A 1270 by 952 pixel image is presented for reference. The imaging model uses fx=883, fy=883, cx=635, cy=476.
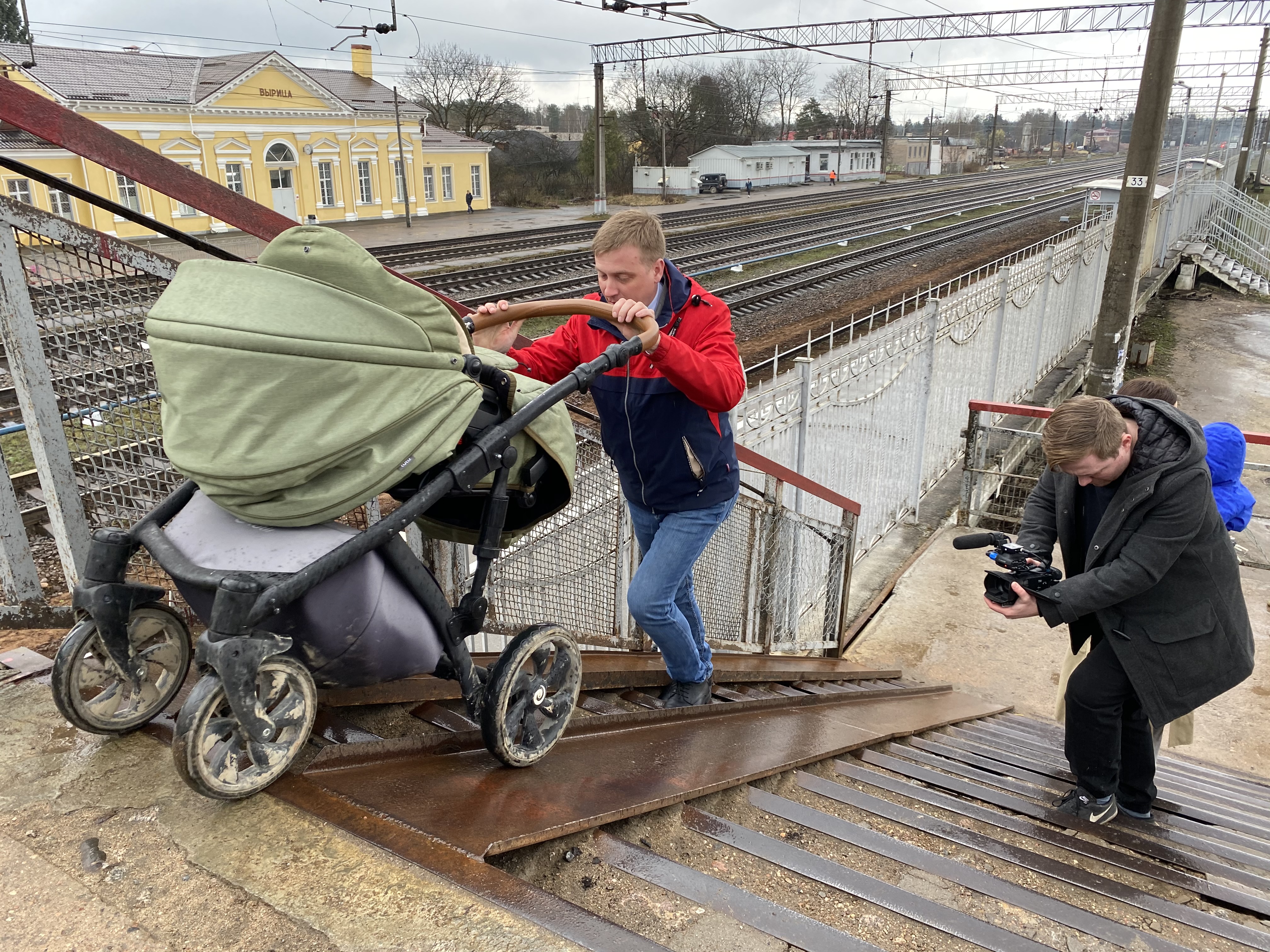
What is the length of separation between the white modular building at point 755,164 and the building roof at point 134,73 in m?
24.2

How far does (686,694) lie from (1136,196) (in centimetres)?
957

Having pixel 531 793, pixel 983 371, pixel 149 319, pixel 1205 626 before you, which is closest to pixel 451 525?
pixel 531 793

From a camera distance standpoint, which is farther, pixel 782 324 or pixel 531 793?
pixel 782 324

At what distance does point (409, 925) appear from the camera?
1.56 metres

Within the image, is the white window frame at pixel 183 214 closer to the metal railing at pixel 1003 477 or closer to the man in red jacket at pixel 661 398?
the metal railing at pixel 1003 477

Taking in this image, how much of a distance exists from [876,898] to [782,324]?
15085 millimetres

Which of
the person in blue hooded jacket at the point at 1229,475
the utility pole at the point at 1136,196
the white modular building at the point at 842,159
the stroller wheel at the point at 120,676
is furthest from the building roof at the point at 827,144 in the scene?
the stroller wheel at the point at 120,676

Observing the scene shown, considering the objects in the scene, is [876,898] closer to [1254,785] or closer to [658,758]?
[658,758]

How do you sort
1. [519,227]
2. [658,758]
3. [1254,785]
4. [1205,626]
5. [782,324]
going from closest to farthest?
1. [658,758]
2. [1205,626]
3. [1254,785]
4. [782,324]
5. [519,227]

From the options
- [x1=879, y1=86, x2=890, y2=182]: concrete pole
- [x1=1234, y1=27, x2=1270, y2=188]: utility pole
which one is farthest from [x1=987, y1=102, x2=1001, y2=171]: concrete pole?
[x1=1234, y1=27, x2=1270, y2=188]: utility pole

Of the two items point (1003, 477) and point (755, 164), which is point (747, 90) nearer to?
point (755, 164)

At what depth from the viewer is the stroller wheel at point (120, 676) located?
6.39 ft

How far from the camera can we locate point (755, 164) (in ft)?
183

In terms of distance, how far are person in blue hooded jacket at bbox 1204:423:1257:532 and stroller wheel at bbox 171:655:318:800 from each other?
3.63 m
